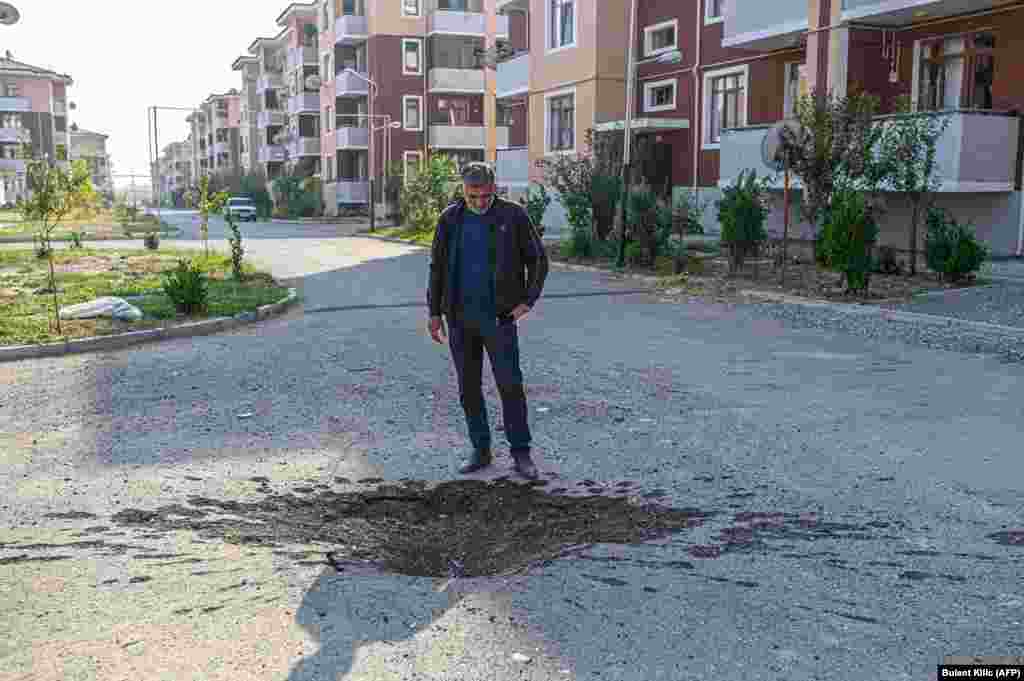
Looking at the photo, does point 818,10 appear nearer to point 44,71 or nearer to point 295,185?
point 295,185

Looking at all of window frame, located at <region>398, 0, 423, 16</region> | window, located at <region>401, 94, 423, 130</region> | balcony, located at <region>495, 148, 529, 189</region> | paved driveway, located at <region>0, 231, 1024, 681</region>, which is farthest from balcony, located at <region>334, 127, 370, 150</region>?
paved driveway, located at <region>0, 231, 1024, 681</region>

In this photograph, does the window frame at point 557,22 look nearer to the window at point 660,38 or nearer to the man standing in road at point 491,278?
the window at point 660,38

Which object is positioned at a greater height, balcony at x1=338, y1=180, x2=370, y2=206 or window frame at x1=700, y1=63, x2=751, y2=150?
window frame at x1=700, y1=63, x2=751, y2=150

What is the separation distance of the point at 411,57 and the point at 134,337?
159 feet

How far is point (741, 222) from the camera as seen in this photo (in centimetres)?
1752

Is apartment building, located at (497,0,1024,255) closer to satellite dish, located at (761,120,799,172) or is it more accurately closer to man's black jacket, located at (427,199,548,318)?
satellite dish, located at (761,120,799,172)

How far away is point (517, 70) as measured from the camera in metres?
35.5

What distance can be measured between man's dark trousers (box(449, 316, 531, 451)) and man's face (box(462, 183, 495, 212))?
0.68 metres

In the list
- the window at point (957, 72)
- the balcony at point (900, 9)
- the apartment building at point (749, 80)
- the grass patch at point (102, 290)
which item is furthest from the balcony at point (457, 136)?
the window at point (957, 72)

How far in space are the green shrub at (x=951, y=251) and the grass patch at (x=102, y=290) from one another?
10216 mm

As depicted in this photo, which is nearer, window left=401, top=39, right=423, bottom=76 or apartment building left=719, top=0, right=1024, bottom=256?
apartment building left=719, top=0, right=1024, bottom=256

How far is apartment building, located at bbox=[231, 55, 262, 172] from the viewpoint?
88.8 metres

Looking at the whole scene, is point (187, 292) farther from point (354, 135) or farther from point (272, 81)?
point (272, 81)

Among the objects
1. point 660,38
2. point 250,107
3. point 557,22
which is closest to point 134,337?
point 660,38
